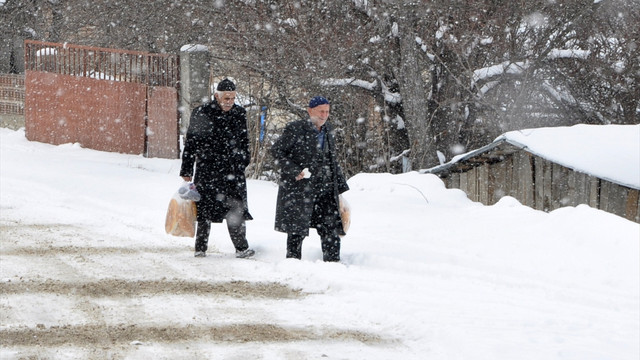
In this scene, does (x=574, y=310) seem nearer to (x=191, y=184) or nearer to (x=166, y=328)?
(x=166, y=328)

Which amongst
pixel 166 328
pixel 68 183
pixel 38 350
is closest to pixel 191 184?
Answer: pixel 166 328

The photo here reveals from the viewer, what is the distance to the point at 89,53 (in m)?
17.7

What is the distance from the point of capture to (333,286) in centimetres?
721

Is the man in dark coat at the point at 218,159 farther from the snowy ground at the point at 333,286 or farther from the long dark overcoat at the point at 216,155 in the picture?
the snowy ground at the point at 333,286

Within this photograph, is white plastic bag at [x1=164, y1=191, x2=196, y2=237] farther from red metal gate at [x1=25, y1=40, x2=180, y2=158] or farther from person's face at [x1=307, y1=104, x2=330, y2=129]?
red metal gate at [x1=25, y1=40, x2=180, y2=158]

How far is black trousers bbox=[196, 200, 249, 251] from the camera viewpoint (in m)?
8.52

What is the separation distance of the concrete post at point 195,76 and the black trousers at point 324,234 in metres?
8.05

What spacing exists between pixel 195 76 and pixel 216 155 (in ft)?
25.7

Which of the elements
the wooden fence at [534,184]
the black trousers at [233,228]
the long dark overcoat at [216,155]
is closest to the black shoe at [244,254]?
the black trousers at [233,228]

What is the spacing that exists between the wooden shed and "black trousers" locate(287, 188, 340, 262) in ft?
15.2

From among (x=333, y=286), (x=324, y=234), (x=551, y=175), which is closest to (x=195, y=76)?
(x=551, y=175)

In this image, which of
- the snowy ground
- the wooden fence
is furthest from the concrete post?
the wooden fence

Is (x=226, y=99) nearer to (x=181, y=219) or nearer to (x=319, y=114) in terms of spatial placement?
(x=319, y=114)

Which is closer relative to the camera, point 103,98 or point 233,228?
point 233,228
